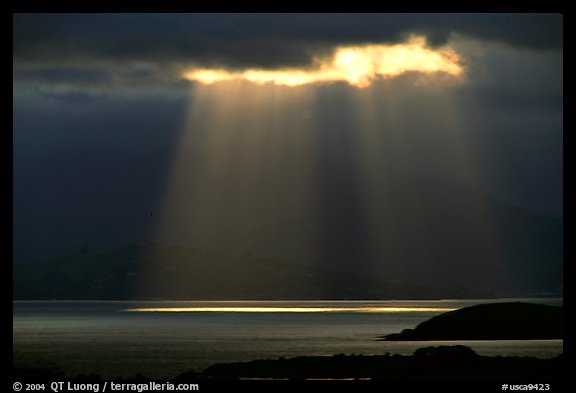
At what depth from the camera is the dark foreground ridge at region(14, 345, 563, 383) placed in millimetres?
73875

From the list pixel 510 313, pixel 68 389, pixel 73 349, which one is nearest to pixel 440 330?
pixel 510 313

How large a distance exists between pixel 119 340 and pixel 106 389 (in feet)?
476

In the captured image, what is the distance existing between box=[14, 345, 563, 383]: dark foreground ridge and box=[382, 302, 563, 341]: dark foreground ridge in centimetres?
3826

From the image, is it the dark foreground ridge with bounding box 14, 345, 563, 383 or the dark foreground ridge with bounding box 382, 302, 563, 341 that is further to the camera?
the dark foreground ridge with bounding box 382, 302, 563, 341

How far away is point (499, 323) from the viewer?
152000mm

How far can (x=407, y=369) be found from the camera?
76000mm

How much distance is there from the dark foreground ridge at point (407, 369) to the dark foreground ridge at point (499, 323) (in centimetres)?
3826

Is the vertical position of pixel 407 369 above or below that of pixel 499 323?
below

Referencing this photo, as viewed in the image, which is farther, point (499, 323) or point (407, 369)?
point (499, 323)

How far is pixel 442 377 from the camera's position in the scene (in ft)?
235

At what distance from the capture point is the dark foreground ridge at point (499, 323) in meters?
134

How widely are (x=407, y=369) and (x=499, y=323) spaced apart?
8086 centimetres

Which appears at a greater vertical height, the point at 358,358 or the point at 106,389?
the point at 358,358
